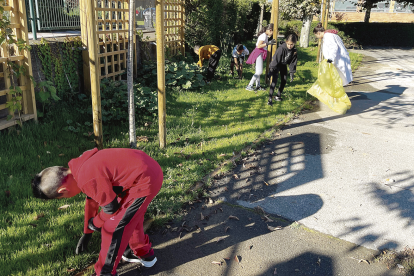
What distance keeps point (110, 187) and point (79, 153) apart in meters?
2.74

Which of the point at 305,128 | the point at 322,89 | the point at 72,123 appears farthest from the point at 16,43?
the point at 322,89

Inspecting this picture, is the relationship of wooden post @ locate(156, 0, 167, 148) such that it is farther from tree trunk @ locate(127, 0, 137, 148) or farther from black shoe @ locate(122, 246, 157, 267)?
black shoe @ locate(122, 246, 157, 267)

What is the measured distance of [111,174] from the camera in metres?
2.52

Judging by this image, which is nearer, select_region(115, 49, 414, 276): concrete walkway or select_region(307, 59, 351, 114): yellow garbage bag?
select_region(115, 49, 414, 276): concrete walkway

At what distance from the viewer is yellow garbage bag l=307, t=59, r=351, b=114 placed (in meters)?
7.79

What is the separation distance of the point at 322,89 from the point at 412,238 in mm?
4954

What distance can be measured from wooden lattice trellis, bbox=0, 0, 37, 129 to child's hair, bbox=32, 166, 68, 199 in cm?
313

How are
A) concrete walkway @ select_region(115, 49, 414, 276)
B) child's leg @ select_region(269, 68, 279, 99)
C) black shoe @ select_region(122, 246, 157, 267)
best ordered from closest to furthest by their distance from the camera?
1. black shoe @ select_region(122, 246, 157, 267)
2. concrete walkway @ select_region(115, 49, 414, 276)
3. child's leg @ select_region(269, 68, 279, 99)

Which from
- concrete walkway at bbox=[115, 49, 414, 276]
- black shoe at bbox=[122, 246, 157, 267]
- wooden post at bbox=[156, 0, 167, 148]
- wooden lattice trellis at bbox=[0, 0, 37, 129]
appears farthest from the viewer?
wooden lattice trellis at bbox=[0, 0, 37, 129]

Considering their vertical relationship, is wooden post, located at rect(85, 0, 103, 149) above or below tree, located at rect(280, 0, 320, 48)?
below

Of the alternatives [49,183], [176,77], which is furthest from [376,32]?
[49,183]

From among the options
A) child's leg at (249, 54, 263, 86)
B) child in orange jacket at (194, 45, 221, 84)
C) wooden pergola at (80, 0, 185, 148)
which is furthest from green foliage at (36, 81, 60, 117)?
child's leg at (249, 54, 263, 86)

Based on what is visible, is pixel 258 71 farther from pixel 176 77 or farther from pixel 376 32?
pixel 376 32

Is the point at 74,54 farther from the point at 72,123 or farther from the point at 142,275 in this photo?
the point at 142,275
